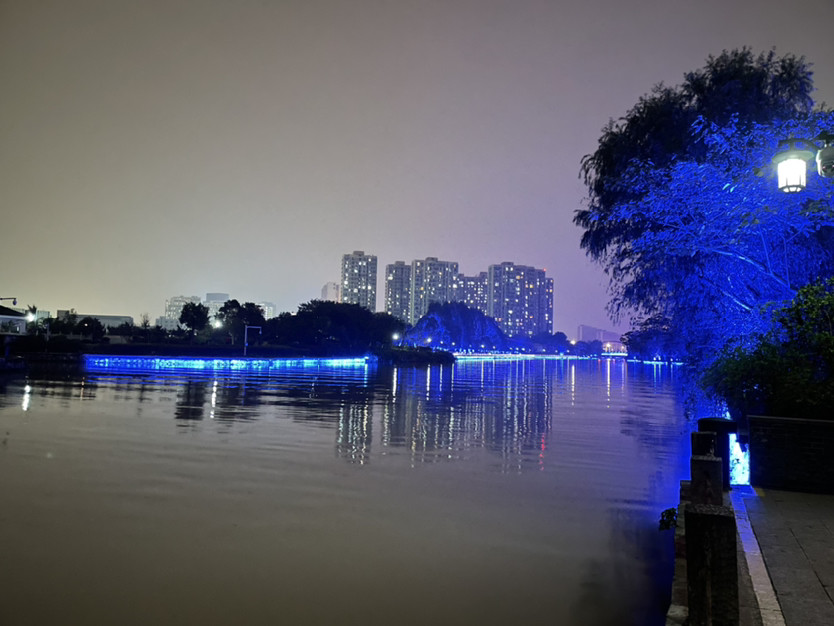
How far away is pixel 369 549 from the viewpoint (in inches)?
279

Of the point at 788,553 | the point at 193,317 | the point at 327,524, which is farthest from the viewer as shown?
the point at 193,317

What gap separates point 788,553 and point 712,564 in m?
2.77

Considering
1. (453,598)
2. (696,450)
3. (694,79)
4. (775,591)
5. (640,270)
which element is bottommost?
(453,598)

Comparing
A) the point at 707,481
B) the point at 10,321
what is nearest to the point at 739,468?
the point at 707,481

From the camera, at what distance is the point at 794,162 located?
320 inches

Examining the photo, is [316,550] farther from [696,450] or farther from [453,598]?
[696,450]

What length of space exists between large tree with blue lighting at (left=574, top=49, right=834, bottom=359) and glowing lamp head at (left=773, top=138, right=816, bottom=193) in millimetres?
603

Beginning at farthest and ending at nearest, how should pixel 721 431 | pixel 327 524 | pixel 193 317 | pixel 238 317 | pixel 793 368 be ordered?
1. pixel 238 317
2. pixel 193 317
3. pixel 793 368
4. pixel 721 431
5. pixel 327 524

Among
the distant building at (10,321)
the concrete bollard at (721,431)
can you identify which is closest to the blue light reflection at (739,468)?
the concrete bollard at (721,431)

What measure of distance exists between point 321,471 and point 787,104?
15882 mm

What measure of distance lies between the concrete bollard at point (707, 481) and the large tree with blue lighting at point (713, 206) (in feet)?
17.3

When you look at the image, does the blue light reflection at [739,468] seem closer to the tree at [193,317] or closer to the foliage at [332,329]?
the foliage at [332,329]

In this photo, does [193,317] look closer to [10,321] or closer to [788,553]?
[10,321]

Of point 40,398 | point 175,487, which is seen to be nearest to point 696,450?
point 175,487
